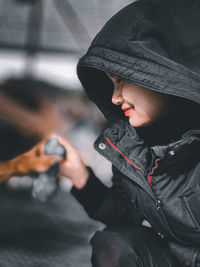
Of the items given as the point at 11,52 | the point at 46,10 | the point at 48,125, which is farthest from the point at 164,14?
the point at 11,52

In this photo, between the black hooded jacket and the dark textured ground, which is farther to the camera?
the dark textured ground

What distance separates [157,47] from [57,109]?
2.24 metres

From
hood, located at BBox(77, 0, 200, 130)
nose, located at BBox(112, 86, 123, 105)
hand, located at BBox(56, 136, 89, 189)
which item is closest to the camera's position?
hood, located at BBox(77, 0, 200, 130)

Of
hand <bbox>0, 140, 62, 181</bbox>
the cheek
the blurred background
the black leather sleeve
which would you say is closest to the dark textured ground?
the blurred background

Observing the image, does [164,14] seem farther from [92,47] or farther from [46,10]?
[46,10]

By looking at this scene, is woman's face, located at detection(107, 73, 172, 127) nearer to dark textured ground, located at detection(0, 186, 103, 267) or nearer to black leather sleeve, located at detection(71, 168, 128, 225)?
black leather sleeve, located at detection(71, 168, 128, 225)

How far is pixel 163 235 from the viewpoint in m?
0.85

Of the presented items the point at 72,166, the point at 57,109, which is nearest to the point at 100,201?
the point at 72,166

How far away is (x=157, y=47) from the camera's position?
2.14 ft

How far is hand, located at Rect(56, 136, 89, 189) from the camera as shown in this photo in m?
0.86

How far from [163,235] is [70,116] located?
2.07 meters

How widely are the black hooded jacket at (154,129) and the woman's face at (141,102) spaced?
6cm

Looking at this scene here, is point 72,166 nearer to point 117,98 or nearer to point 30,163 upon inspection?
point 30,163

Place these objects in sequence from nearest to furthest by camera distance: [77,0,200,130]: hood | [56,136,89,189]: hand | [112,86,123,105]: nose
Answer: [77,0,200,130]: hood → [112,86,123,105]: nose → [56,136,89,189]: hand
